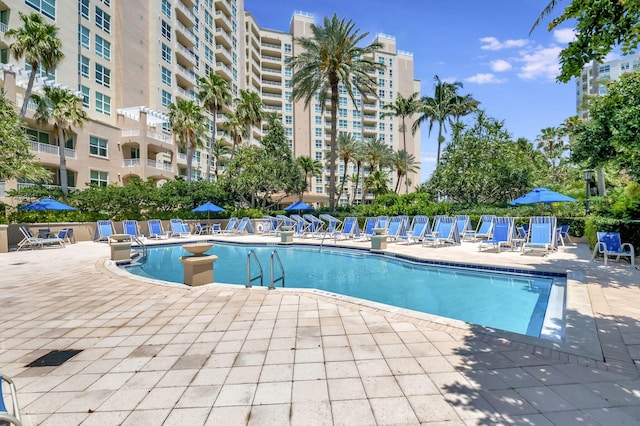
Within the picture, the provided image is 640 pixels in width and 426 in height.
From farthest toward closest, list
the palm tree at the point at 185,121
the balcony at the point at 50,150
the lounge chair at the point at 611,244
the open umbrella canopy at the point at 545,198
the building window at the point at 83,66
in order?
the palm tree at the point at 185,121 < the building window at the point at 83,66 < the balcony at the point at 50,150 < the open umbrella canopy at the point at 545,198 < the lounge chair at the point at 611,244

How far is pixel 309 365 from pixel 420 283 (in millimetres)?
5811

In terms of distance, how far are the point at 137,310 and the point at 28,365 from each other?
191cm

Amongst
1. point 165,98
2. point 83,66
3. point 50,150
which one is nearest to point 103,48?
point 83,66

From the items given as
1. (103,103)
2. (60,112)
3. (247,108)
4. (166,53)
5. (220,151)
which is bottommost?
(60,112)

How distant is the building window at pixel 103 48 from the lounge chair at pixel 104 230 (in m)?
19.2

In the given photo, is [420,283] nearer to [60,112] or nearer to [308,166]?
[60,112]

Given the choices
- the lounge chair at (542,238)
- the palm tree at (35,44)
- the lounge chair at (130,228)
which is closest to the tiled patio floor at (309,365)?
the lounge chair at (542,238)

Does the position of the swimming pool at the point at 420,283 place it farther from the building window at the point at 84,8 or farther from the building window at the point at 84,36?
the building window at the point at 84,8

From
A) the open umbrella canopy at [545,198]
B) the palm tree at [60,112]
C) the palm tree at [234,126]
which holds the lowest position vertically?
the open umbrella canopy at [545,198]

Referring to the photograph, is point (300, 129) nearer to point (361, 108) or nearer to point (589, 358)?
point (361, 108)

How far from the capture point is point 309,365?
3338mm

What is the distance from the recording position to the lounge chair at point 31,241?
14.7 metres

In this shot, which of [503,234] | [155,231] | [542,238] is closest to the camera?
[542,238]

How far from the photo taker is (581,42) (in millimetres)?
3504
